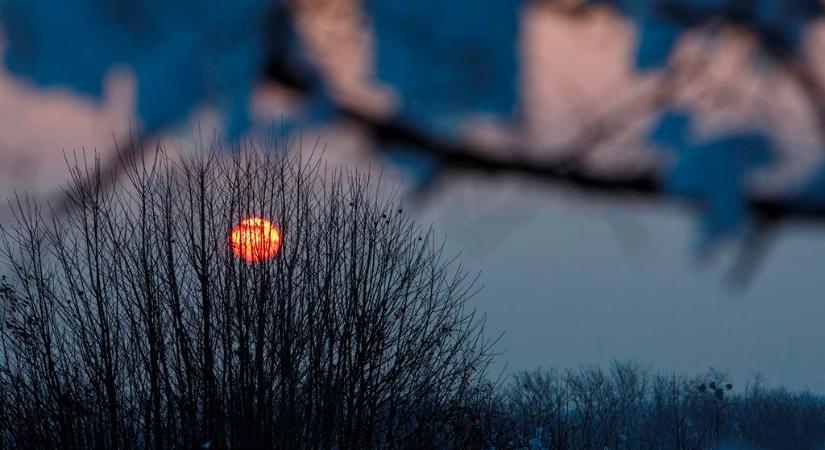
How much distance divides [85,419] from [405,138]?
358 inches

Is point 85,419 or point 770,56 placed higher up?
point 85,419

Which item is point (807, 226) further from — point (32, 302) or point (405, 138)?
point (32, 302)

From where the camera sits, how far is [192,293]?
955 centimetres

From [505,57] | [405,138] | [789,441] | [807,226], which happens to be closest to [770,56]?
[807,226]

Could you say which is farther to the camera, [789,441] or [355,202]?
[789,441]

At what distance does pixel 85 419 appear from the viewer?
9711mm

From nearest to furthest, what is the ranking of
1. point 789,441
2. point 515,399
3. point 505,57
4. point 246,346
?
point 505,57 < point 246,346 < point 515,399 < point 789,441

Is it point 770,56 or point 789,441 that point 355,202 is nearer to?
point 770,56

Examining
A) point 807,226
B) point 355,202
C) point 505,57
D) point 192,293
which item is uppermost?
point 355,202

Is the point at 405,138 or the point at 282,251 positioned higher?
the point at 282,251

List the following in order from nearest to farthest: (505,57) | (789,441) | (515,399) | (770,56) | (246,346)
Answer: (505,57)
(770,56)
(246,346)
(515,399)
(789,441)

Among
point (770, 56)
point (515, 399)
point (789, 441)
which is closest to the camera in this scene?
point (770, 56)

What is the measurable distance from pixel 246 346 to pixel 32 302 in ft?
Result: 6.86

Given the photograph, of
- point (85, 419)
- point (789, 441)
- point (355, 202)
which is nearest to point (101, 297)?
point (85, 419)
